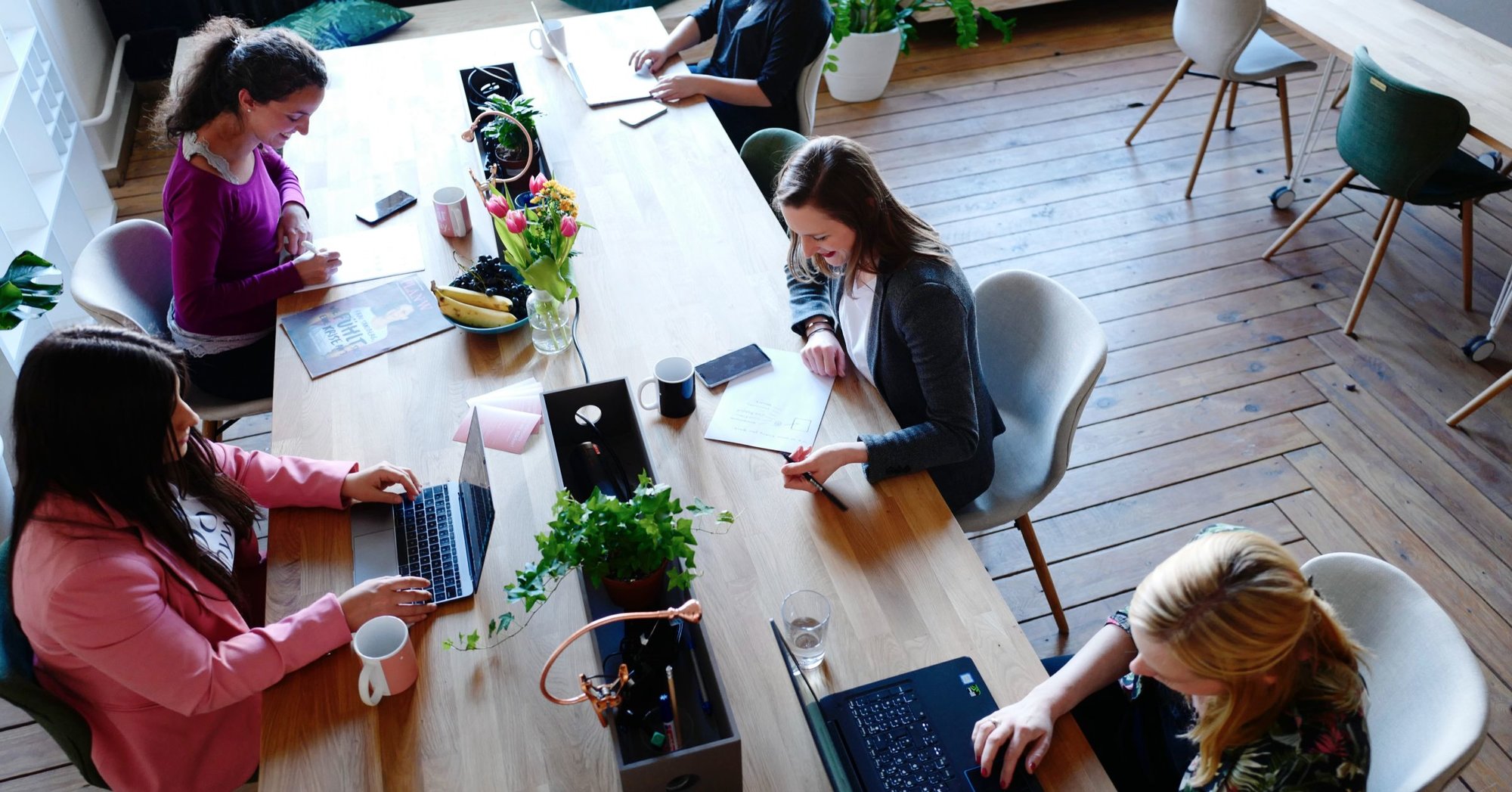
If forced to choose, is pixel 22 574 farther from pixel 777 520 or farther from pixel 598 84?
pixel 598 84

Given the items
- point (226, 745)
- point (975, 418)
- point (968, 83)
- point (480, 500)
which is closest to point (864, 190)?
point (975, 418)

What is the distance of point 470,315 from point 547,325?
180 mm

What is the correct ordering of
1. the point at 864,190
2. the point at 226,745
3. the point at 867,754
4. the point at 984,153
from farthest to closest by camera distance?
the point at 984,153
the point at 864,190
the point at 226,745
the point at 867,754

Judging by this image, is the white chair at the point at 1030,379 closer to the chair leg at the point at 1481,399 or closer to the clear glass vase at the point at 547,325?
the clear glass vase at the point at 547,325

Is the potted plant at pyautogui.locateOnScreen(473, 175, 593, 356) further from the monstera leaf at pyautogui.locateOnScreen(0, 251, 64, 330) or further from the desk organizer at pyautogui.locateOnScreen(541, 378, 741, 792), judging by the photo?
the monstera leaf at pyautogui.locateOnScreen(0, 251, 64, 330)

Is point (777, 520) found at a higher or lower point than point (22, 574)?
lower

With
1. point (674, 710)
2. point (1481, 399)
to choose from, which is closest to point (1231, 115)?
point (1481, 399)

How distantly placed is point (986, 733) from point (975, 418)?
0.67 m

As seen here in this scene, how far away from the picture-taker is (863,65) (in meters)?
4.60

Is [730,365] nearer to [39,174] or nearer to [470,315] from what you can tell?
[470,315]

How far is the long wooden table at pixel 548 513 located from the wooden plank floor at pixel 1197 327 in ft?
3.27

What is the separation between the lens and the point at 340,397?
2105 millimetres

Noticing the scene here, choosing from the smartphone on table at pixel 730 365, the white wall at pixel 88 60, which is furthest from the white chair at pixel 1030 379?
the white wall at pixel 88 60

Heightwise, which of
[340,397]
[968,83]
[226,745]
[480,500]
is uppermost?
[480,500]
